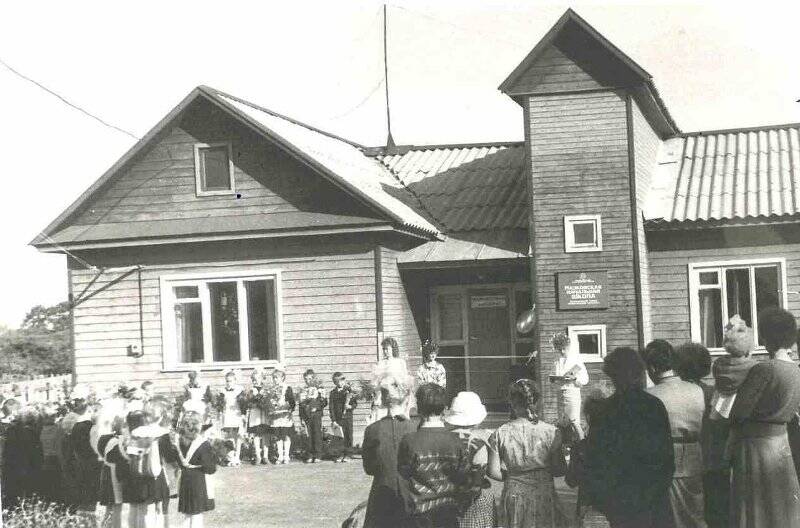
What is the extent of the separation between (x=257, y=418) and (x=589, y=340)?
576 cm

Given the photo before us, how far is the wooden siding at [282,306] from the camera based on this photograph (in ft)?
52.5

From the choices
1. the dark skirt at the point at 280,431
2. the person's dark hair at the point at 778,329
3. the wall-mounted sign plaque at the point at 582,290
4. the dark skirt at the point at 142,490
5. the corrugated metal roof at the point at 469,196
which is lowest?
the dark skirt at the point at 280,431

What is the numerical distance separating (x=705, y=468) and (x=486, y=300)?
12056 millimetres

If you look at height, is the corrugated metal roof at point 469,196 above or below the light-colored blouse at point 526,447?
above

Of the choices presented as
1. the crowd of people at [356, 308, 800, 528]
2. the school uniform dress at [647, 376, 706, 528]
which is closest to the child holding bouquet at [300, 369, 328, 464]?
the crowd of people at [356, 308, 800, 528]

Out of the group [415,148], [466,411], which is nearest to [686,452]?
[466,411]

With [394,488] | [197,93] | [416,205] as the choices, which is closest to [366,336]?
[416,205]

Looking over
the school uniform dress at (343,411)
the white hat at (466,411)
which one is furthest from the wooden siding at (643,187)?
the white hat at (466,411)

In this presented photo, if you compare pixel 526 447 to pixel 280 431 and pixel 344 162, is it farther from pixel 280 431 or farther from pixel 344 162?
pixel 344 162

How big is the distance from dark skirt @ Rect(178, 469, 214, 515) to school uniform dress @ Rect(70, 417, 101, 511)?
5.65 feet

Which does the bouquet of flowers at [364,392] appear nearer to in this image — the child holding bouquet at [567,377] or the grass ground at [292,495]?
the grass ground at [292,495]

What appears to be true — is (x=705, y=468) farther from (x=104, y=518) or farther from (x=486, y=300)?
(x=486, y=300)

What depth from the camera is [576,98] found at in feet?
53.1

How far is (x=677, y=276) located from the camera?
16.4 metres
